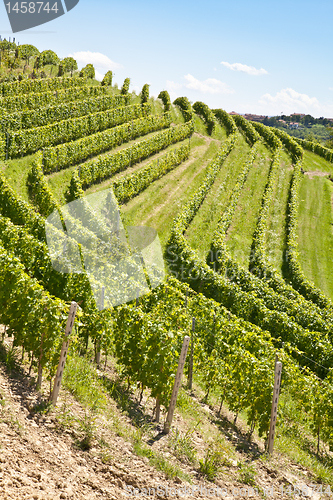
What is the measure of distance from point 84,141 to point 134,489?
1149 inches

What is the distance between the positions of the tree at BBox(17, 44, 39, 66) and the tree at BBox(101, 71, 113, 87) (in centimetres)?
1175

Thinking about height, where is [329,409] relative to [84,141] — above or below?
below

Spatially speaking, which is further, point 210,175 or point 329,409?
point 210,175

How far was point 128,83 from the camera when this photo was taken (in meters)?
55.9

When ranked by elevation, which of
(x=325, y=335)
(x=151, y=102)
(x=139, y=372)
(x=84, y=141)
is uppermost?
(x=151, y=102)

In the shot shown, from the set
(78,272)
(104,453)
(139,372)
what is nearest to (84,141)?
(78,272)

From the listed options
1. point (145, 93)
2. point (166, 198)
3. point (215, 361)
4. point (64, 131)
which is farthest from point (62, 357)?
point (145, 93)

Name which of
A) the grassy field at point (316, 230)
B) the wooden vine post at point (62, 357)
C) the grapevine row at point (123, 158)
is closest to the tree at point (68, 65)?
the grapevine row at point (123, 158)

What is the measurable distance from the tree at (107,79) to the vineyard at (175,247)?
4.38 meters

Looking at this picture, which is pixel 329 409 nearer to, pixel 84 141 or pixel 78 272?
pixel 78 272

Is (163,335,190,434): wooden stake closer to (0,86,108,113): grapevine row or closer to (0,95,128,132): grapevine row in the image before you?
(0,95,128,132): grapevine row

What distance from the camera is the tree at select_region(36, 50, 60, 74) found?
188ft

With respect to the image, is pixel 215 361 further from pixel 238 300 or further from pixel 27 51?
pixel 27 51

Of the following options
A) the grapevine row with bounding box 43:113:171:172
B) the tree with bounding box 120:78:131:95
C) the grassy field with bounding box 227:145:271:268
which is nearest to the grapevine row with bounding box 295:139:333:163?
the grassy field with bounding box 227:145:271:268
